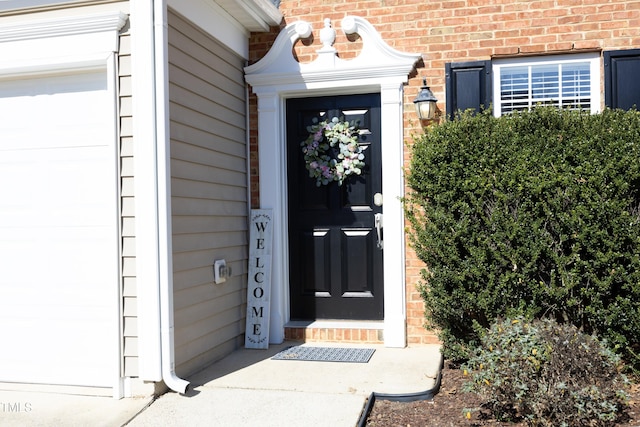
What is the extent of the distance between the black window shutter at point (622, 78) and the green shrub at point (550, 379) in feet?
7.04

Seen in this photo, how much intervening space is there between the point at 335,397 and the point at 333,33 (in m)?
3.05

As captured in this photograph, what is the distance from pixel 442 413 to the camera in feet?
12.2

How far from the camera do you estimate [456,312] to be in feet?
14.4

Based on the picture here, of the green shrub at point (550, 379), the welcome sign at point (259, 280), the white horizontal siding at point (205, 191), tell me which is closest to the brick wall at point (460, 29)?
the white horizontal siding at point (205, 191)

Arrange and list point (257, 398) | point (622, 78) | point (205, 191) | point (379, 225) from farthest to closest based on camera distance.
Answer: point (379, 225) → point (622, 78) → point (205, 191) → point (257, 398)

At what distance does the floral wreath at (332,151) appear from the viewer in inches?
211

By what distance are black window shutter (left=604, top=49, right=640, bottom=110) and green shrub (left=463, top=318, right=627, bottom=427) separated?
2.14m

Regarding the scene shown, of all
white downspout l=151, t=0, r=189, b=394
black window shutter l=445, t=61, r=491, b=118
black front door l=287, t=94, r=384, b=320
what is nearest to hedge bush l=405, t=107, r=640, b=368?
black window shutter l=445, t=61, r=491, b=118

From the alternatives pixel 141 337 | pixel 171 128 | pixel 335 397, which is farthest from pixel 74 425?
pixel 171 128

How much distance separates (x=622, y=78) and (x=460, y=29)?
4.35ft

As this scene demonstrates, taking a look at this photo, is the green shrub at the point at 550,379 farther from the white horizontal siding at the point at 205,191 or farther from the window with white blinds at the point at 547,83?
the window with white blinds at the point at 547,83

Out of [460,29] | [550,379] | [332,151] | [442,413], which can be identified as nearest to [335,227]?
[332,151]

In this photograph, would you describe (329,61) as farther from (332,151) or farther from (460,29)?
(460,29)

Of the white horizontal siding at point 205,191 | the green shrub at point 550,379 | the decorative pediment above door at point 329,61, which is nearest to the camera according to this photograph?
the green shrub at point 550,379
